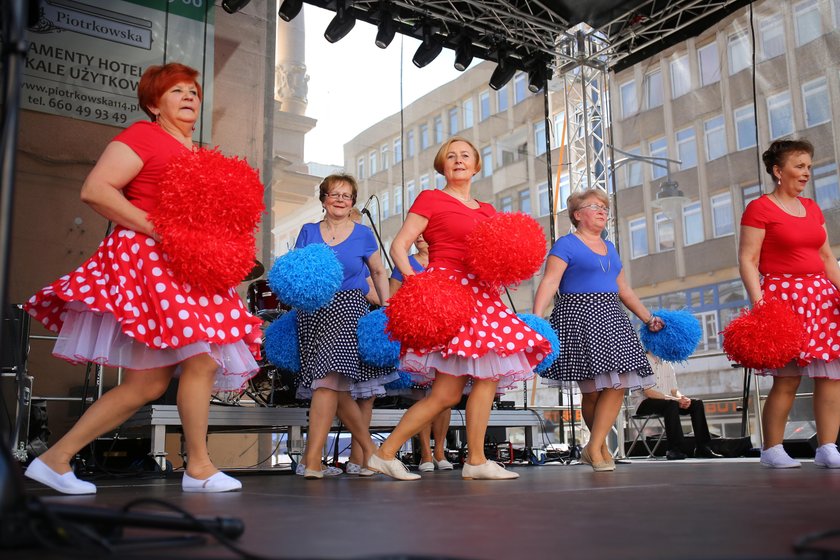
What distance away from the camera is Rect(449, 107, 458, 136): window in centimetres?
919

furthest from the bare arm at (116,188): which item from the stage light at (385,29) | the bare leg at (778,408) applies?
the stage light at (385,29)

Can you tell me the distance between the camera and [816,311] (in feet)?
14.1

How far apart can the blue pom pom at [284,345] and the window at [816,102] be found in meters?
5.59

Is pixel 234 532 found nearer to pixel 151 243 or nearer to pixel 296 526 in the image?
pixel 296 526

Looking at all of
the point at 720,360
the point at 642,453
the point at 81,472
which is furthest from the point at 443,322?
the point at 720,360

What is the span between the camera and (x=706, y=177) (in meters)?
9.00

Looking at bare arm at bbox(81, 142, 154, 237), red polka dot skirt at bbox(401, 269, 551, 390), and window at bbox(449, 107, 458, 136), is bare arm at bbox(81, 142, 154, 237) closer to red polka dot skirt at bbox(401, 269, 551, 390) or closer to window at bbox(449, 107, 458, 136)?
red polka dot skirt at bbox(401, 269, 551, 390)

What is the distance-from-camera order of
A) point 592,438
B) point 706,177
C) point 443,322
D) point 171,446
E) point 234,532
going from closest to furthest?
1. point 234,532
2. point 443,322
3. point 592,438
4. point 171,446
5. point 706,177

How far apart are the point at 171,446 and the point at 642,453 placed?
14.8 ft

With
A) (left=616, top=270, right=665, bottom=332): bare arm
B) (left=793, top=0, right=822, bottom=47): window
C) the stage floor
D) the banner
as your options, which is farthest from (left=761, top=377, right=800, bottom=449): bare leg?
the banner

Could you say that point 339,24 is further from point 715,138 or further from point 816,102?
point 816,102

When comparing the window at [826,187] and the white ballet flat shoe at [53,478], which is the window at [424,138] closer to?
the window at [826,187]

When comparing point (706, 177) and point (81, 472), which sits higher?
point (706, 177)

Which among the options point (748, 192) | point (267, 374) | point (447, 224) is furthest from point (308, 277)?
point (748, 192)
